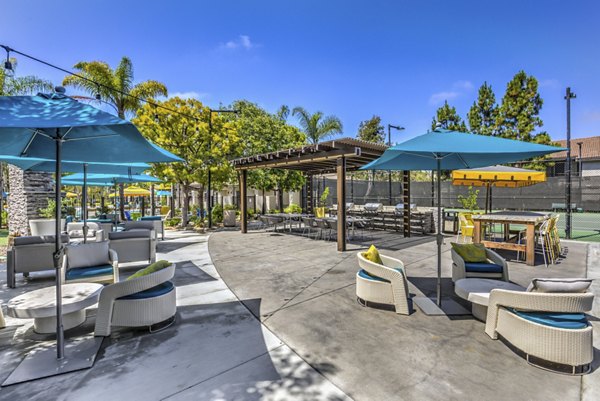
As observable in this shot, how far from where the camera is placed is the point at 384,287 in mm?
4070

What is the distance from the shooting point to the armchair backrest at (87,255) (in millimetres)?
4793

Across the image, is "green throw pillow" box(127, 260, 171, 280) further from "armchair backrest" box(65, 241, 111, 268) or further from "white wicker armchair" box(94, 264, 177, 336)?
"armchair backrest" box(65, 241, 111, 268)

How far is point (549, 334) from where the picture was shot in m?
2.68

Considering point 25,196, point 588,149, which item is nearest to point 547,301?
point 25,196

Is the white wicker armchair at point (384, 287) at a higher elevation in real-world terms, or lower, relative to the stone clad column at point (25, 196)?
lower

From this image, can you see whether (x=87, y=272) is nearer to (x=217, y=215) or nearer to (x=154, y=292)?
(x=154, y=292)

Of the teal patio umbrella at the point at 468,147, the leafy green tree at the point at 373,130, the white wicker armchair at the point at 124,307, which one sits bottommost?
the white wicker armchair at the point at 124,307

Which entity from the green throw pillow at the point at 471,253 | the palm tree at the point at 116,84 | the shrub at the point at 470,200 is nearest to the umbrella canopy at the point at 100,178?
the palm tree at the point at 116,84

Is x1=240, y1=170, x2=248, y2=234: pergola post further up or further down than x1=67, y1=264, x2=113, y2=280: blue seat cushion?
further up

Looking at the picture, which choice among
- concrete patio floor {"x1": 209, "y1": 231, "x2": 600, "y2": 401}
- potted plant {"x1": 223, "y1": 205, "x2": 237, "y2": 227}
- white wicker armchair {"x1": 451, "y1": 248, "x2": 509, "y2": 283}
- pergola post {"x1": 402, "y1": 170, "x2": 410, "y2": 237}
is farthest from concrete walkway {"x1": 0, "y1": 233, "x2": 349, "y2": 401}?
potted plant {"x1": 223, "y1": 205, "x2": 237, "y2": 227}

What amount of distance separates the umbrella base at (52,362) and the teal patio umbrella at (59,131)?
0.8 inches

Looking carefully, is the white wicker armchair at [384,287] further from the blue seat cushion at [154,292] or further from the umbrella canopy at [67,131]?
the umbrella canopy at [67,131]

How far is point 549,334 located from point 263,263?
17.6 ft

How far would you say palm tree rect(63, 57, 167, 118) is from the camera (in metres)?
15.2
